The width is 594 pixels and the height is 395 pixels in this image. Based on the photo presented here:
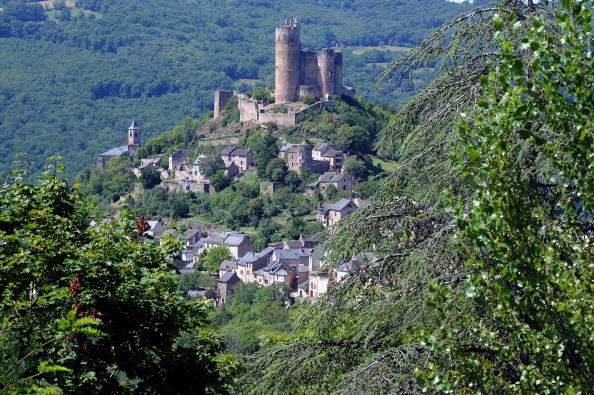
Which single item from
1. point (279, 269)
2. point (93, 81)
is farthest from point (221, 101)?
point (93, 81)

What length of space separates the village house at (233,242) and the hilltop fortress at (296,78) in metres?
13.2

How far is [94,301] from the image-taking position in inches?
345

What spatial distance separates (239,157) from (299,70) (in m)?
9.27

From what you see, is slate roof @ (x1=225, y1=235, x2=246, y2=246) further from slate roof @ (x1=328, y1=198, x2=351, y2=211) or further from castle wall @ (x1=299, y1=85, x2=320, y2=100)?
castle wall @ (x1=299, y1=85, x2=320, y2=100)

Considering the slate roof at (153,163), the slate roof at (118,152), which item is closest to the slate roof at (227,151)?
the slate roof at (153,163)

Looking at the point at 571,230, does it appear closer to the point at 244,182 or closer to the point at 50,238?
the point at 50,238

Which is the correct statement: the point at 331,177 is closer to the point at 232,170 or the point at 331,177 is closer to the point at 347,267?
the point at 232,170

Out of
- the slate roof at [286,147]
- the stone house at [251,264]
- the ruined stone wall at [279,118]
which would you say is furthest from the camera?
the ruined stone wall at [279,118]

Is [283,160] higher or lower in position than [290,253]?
higher

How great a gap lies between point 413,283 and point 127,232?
4.05 m

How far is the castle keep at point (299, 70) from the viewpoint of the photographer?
76.2m

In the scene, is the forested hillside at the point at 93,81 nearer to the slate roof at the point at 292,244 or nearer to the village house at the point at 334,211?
the village house at the point at 334,211

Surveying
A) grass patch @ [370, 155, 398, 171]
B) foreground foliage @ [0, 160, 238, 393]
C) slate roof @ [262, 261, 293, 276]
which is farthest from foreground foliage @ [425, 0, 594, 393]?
grass patch @ [370, 155, 398, 171]

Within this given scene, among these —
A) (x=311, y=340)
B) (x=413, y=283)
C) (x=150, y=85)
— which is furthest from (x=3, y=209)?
(x=150, y=85)
